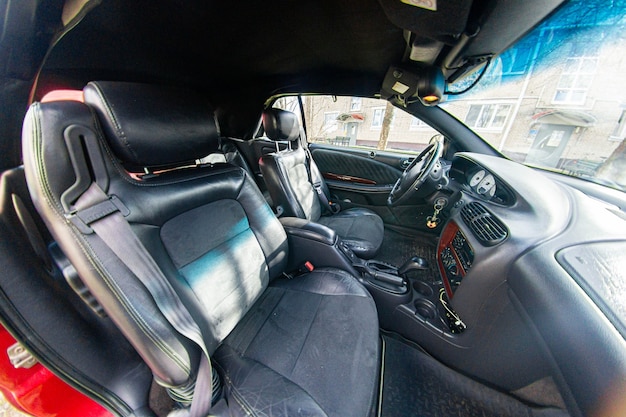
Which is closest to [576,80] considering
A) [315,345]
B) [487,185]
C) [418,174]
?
[487,185]

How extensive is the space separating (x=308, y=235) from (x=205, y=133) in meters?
0.70

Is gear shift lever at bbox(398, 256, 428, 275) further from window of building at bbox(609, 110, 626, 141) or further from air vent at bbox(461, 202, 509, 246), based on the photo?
window of building at bbox(609, 110, 626, 141)

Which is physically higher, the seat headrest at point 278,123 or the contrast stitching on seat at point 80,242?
the seat headrest at point 278,123

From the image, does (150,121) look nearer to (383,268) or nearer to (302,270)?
(302,270)

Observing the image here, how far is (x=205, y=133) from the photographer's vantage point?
807 mm

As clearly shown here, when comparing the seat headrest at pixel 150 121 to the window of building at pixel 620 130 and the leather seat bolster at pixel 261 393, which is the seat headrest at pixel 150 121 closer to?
the leather seat bolster at pixel 261 393

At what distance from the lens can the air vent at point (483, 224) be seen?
0.80 metres

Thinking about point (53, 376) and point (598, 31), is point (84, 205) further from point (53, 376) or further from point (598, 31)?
point (598, 31)

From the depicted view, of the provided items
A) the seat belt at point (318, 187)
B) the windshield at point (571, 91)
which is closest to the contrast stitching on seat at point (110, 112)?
the seat belt at point (318, 187)

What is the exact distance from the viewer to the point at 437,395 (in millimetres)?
927

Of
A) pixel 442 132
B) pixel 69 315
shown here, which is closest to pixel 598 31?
pixel 442 132

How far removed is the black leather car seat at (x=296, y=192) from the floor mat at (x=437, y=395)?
622 millimetres

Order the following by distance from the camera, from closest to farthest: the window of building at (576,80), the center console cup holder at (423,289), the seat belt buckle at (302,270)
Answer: the window of building at (576,80) → the center console cup holder at (423,289) → the seat belt buckle at (302,270)

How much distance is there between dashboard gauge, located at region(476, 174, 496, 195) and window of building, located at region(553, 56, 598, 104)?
0.59m
